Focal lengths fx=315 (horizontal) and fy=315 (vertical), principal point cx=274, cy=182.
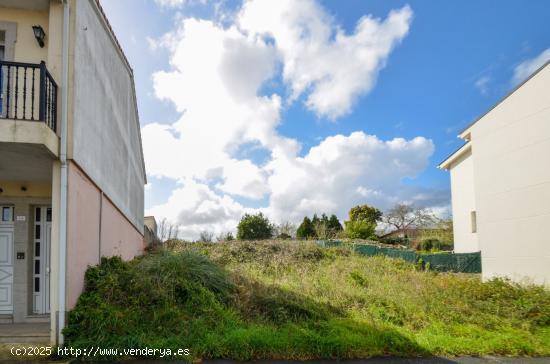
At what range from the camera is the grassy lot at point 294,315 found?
5.34m

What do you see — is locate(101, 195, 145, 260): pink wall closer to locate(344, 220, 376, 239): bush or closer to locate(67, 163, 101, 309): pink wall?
locate(67, 163, 101, 309): pink wall

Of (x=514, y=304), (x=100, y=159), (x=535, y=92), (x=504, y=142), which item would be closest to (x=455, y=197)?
(x=504, y=142)

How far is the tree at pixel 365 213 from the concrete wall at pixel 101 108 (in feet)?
108

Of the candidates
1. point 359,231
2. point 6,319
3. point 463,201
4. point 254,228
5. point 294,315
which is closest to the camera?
point 294,315

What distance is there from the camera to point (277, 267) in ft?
42.8

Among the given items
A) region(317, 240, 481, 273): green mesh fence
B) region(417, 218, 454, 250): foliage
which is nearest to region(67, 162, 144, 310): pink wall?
region(317, 240, 481, 273): green mesh fence

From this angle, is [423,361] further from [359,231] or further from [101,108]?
[359,231]

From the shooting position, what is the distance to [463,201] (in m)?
16.4

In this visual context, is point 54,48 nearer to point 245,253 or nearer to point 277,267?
point 277,267

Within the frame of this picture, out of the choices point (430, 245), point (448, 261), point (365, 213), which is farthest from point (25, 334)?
point (365, 213)

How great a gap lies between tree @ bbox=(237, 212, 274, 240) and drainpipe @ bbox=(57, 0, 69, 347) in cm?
2799

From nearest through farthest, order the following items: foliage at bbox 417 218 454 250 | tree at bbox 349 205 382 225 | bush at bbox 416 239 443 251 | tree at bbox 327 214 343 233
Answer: bush at bbox 416 239 443 251
foliage at bbox 417 218 454 250
tree at bbox 327 214 343 233
tree at bbox 349 205 382 225

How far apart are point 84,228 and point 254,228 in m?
27.6

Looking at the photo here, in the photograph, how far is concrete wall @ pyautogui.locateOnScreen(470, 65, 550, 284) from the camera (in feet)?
29.6
